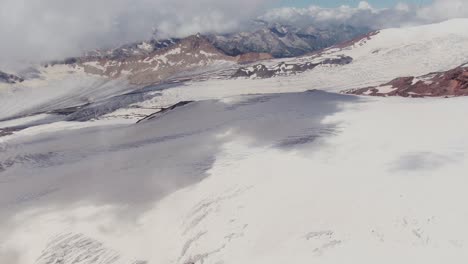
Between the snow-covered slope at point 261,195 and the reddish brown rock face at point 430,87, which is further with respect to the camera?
the reddish brown rock face at point 430,87

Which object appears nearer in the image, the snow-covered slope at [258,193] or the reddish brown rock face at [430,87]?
the snow-covered slope at [258,193]

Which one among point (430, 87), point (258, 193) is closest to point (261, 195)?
point (258, 193)

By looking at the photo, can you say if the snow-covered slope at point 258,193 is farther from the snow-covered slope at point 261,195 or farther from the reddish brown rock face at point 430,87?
the reddish brown rock face at point 430,87

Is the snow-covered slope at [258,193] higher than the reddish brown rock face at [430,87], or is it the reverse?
the snow-covered slope at [258,193]

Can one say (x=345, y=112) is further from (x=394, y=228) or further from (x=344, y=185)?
(x=394, y=228)

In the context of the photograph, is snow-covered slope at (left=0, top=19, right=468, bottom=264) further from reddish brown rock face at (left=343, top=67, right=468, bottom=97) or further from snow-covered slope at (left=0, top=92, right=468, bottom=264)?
reddish brown rock face at (left=343, top=67, right=468, bottom=97)

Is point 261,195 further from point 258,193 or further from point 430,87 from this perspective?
point 430,87

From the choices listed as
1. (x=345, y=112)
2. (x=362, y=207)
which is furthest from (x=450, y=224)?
(x=345, y=112)

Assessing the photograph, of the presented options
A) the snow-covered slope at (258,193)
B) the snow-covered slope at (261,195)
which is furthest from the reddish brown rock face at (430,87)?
the snow-covered slope at (261,195)

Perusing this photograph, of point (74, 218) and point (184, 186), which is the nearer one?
point (74, 218)
